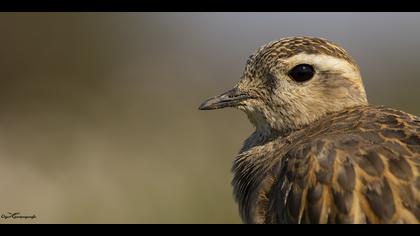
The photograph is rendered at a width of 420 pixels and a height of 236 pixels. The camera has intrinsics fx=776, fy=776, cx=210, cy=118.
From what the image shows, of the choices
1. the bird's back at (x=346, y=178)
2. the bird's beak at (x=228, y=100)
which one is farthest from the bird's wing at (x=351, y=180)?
the bird's beak at (x=228, y=100)

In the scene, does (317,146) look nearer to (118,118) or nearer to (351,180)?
(351,180)

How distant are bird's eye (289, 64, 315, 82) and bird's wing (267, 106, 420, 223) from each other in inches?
57.5

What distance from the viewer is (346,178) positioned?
6.27 meters

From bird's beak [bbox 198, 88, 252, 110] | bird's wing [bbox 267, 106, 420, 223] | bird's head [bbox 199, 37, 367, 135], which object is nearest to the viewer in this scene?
bird's wing [bbox 267, 106, 420, 223]

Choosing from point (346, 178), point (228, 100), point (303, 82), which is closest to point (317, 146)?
point (346, 178)

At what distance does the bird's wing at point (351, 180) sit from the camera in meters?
6.09

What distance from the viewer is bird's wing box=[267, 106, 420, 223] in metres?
6.09

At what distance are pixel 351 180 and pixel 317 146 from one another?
1.85 feet

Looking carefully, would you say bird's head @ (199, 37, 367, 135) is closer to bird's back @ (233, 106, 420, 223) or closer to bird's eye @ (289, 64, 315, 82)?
bird's eye @ (289, 64, 315, 82)

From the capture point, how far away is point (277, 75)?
843cm

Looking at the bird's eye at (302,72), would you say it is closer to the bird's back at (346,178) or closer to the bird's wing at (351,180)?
the bird's back at (346,178)

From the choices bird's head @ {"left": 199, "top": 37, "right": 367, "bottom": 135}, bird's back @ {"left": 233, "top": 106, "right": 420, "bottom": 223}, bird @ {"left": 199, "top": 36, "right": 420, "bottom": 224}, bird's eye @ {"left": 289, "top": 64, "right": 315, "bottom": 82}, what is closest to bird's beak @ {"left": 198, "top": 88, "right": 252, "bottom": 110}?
bird @ {"left": 199, "top": 36, "right": 420, "bottom": 224}

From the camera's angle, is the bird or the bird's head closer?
the bird
